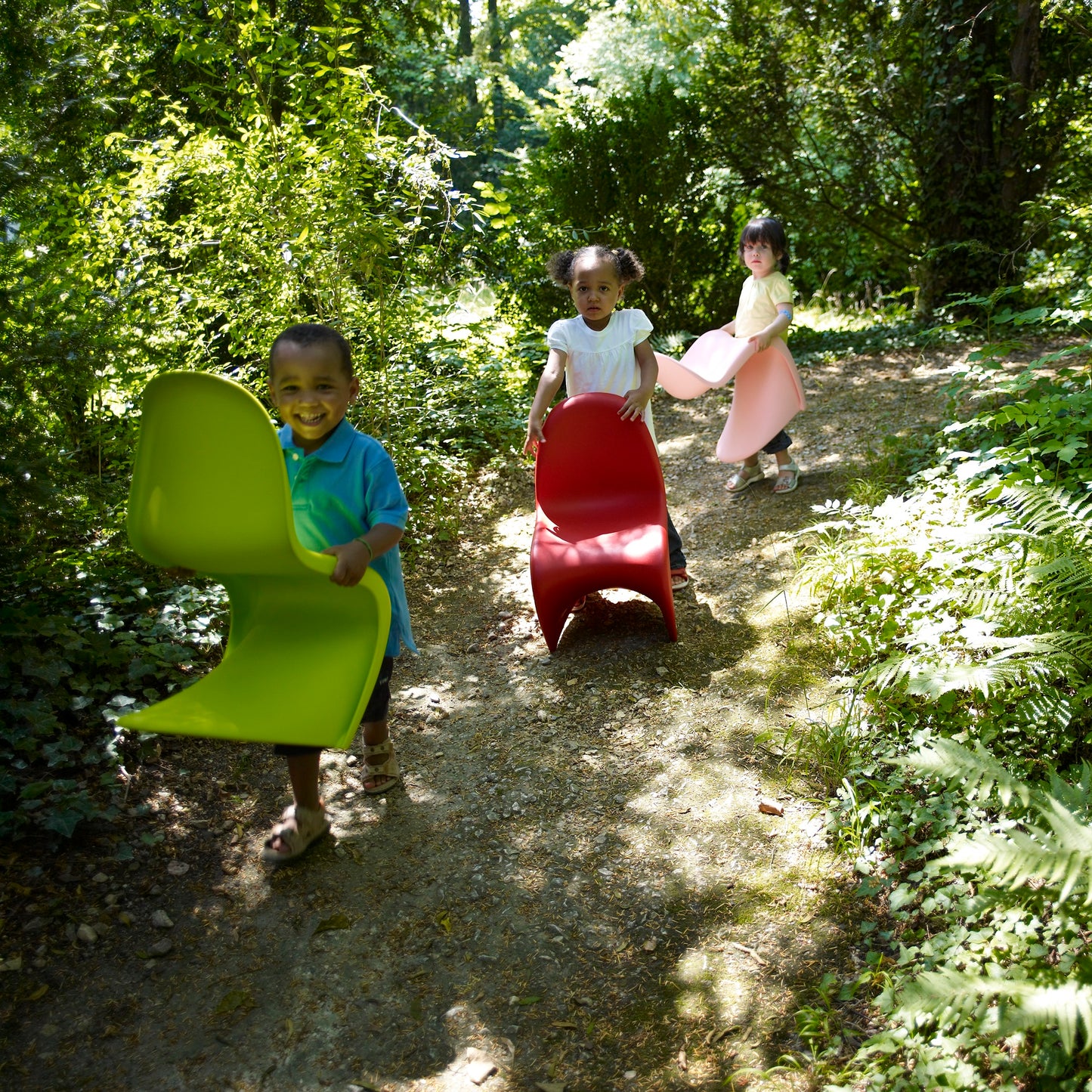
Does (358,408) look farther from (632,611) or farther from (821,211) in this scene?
(821,211)

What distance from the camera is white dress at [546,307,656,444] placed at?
432 cm

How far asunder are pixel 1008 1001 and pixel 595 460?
273cm

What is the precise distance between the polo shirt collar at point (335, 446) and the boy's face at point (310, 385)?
5 centimetres

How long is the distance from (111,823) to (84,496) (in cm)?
117

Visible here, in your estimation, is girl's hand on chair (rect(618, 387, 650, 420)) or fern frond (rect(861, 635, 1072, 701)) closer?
fern frond (rect(861, 635, 1072, 701))

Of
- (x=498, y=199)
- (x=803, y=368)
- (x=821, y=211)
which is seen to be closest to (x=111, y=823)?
(x=498, y=199)

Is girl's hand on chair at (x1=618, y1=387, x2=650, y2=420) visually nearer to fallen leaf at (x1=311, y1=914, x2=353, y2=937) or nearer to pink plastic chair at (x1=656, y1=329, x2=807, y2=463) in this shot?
pink plastic chair at (x1=656, y1=329, x2=807, y2=463)

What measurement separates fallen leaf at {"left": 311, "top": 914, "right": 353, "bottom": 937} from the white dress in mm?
2495

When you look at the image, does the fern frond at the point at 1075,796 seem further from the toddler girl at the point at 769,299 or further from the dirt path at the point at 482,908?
the toddler girl at the point at 769,299

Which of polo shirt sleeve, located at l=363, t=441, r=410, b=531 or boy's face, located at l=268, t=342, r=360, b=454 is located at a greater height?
boy's face, located at l=268, t=342, r=360, b=454

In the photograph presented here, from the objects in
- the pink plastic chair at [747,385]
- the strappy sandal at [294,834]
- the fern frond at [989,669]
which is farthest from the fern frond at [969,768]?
the pink plastic chair at [747,385]

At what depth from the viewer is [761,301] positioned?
214 inches

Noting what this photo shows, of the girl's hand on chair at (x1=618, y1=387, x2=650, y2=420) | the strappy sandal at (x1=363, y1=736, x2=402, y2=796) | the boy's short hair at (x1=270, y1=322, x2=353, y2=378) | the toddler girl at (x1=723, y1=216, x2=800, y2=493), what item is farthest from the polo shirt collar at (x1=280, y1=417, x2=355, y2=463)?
the toddler girl at (x1=723, y1=216, x2=800, y2=493)

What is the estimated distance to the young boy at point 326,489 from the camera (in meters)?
2.60
